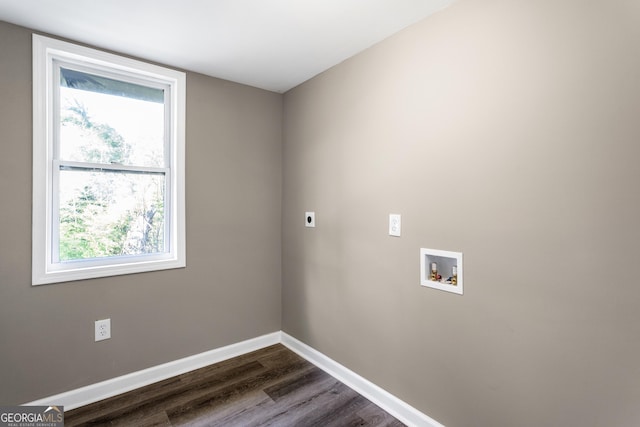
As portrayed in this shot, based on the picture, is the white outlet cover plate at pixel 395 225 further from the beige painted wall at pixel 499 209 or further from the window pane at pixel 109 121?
the window pane at pixel 109 121

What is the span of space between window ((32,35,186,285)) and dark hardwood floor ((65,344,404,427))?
0.86 m

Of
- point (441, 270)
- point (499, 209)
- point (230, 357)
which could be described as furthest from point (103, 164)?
point (499, 209)

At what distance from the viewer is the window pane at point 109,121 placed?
2.04 m

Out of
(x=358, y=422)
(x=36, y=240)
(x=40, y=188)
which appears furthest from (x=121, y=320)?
(x=358, y=422)

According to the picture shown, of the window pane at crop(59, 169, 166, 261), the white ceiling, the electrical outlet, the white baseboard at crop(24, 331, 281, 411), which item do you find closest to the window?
the window pane at crop(59, 169, 166, 261)

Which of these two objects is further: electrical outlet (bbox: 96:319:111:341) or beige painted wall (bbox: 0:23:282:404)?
electrical outlet (bbox: 96:319:111:341)

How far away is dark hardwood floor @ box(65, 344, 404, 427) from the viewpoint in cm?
186

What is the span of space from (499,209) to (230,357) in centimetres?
237

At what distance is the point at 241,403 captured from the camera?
6.65 ft

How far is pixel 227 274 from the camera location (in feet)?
8.63

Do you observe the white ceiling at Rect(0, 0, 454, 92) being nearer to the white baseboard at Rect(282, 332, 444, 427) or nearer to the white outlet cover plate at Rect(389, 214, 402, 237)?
the white outlet cover plate at Rect(389, 214, 402, 237)

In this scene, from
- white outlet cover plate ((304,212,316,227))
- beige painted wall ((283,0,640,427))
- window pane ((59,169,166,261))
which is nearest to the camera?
beige painted wall ((283,0,640,427))

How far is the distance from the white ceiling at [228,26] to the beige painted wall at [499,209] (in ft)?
0.64

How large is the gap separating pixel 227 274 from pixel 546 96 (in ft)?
8.00
